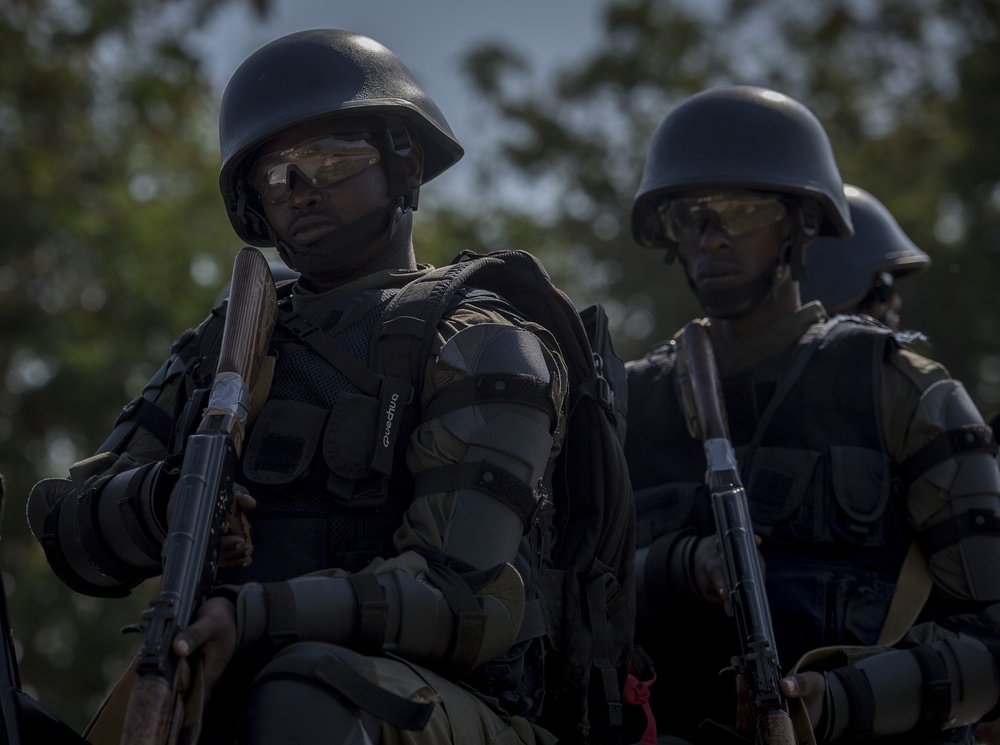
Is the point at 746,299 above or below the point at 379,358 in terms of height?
above

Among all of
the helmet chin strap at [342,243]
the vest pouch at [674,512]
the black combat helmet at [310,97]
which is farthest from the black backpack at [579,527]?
the vest pouch at [674,512]

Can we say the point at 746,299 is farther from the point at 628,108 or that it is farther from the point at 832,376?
the point at 628,108

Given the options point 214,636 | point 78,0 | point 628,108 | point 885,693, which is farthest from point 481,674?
point 628,108

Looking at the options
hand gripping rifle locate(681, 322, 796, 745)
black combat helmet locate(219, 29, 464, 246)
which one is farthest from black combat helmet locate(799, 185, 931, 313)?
black combat helmet locate(219, 29, 464, 246)

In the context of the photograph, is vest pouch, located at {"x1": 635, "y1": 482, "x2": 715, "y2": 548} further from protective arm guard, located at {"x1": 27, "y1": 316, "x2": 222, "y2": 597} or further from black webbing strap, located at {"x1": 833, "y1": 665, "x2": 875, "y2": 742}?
protective arm guard, located at {"x1": 27, "y1": 316, "x2": 222, "y2": 597}

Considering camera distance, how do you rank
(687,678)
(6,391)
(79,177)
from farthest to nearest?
(79,177)
(6,391)
(687,678)

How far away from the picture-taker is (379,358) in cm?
446

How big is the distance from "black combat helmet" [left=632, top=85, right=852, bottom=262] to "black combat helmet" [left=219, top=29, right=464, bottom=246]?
1443mm

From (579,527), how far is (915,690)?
137cm

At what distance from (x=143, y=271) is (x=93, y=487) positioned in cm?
1570

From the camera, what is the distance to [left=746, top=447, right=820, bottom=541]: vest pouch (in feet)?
18.9

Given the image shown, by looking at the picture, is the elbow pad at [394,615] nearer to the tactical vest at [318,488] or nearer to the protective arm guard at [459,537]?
the protective arm guard at [459,537]

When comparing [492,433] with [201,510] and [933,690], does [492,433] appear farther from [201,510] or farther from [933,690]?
[933,690]

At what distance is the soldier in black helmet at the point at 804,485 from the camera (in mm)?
5434
